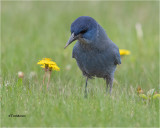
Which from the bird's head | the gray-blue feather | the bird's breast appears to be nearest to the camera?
the bird's head

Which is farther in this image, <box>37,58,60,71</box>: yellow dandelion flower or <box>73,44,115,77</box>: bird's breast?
<box>73,44,115,77</box>: bird's breast

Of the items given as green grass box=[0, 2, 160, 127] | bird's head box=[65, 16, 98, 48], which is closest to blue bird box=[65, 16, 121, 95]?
bird's head box=[65, 16, 98, 48]

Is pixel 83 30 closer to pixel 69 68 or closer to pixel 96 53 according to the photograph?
pixel 96 53

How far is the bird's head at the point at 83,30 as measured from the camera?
3996 mm

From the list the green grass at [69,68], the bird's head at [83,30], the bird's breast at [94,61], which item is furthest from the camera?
the bird's breast at [94,61]

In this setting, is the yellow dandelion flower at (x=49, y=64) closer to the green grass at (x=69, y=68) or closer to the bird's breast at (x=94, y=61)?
the green grass at (x=69, y=68)

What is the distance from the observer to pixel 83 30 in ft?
13.4

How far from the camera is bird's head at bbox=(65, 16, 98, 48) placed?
3996mm

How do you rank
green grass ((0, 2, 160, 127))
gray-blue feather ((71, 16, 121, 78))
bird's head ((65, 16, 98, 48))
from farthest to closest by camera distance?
gray-blue feather ((71, 16, 121, 78)) < bird's head ((65, 16, 98, 48)) < green grass ((0, 2, 160, 127))

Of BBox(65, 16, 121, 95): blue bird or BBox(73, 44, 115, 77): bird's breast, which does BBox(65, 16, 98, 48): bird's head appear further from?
BBox(73, 44, 115, 77): bird's breast

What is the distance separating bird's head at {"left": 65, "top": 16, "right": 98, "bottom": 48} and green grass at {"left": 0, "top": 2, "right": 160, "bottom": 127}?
581 millimetres

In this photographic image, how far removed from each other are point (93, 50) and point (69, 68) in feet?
4.66

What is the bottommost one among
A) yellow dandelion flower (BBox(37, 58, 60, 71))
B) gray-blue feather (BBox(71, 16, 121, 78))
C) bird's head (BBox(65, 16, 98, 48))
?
yellow dandelion flower (BBox(37, 58, 60, 71))

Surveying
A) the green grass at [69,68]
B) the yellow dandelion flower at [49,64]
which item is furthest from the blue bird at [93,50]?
the yellow dandelion flower at [49,64]
